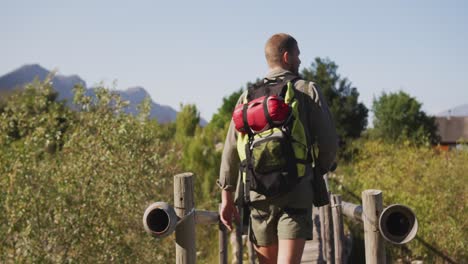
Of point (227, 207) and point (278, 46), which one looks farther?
point (227, 207)

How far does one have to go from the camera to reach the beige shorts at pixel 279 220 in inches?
125

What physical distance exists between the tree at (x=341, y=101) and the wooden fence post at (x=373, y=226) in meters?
27.3

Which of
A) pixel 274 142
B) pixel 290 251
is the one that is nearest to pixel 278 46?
pixel 274 142

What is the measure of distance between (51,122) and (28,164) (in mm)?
1320

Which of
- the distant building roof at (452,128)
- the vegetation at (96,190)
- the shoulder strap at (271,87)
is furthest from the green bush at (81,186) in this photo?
the distant building roof at (452,128)

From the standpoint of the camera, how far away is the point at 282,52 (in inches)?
130

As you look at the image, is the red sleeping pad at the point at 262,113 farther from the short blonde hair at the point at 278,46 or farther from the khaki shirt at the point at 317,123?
the short blonde hair at the point at 278,46

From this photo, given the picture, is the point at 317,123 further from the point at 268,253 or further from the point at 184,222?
the point at 184,222

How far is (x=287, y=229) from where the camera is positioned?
3172 mm

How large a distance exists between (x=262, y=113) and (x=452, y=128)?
169 ft

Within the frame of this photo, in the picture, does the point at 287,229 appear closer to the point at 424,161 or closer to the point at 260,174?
the point at 260,174

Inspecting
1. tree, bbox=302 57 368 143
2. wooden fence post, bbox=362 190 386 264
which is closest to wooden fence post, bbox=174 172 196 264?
wooden fence post, bbox=362 190 386 264

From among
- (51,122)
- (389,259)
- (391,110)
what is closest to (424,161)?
(389,259)

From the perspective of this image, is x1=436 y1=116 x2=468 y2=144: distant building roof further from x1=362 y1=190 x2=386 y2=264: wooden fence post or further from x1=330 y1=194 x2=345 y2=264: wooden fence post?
x1=362 y1=190 x2=386 y2=264: wooden fence post
